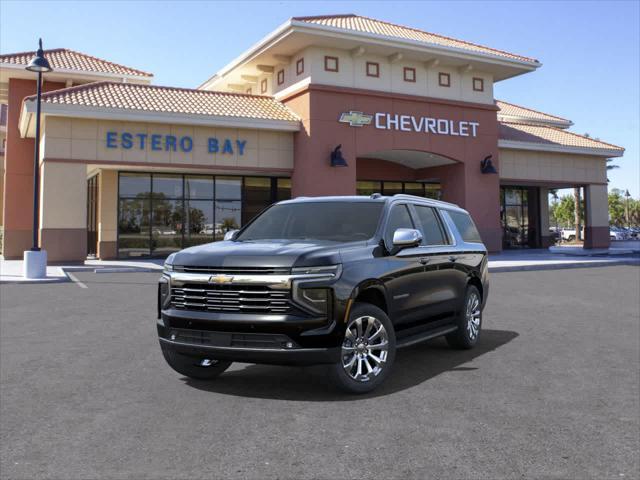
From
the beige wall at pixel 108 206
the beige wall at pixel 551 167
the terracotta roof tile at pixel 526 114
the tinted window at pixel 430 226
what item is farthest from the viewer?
the terracotta roof tile at pixel 526 114

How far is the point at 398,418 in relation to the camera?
4.77 metres

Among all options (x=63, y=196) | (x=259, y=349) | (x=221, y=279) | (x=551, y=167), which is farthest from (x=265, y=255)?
(x=551, y=167)

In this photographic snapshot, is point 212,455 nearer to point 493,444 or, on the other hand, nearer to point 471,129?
point 493,444

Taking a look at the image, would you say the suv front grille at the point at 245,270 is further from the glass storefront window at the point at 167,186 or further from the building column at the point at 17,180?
the building column at the point at 17,180

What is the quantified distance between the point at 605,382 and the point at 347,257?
2.99 meters

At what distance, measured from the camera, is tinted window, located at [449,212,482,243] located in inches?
322

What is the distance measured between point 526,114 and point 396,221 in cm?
3711

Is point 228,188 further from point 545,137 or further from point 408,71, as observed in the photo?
point 545,137

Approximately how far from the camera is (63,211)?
22359 millimetres

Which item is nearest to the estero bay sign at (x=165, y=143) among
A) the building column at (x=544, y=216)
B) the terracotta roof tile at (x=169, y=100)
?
the terracotta roof tile at (x=169, y=100)

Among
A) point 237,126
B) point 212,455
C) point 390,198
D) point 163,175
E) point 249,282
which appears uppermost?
point 237,126

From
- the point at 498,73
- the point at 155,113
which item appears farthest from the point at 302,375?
the point at 498,73

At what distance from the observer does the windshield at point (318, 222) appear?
6270 millimetres

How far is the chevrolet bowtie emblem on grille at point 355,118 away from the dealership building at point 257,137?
0.20 ft
